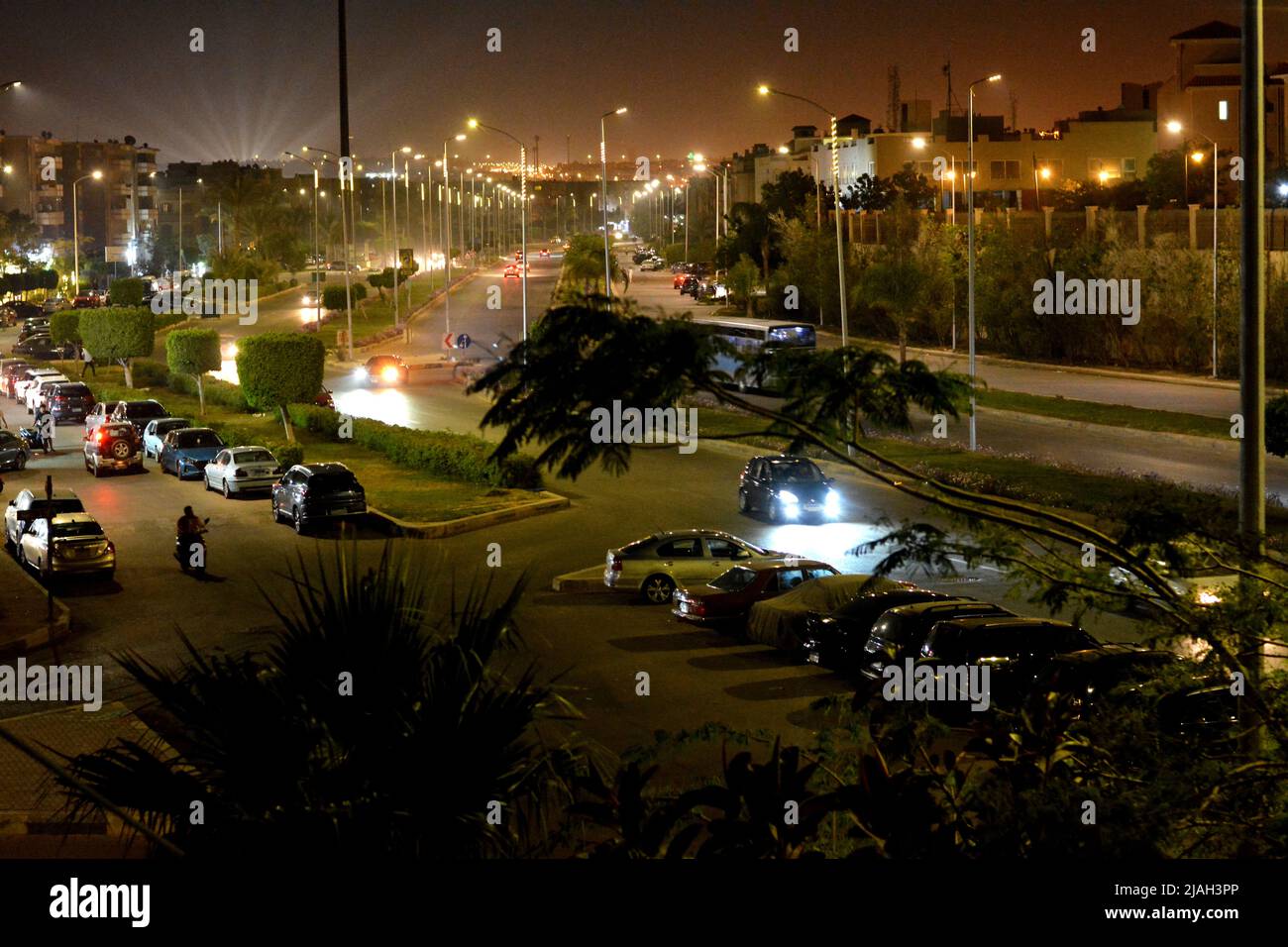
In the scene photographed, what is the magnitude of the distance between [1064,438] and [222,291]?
62567 millimetres

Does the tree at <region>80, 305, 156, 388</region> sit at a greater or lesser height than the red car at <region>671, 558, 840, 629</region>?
greater

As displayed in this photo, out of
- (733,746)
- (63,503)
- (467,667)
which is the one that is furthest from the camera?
(63,503)

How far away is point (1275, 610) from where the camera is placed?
7.70 metres

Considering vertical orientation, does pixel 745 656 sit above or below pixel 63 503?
below

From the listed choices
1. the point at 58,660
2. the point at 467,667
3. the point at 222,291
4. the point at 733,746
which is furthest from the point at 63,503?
the point at 222,291

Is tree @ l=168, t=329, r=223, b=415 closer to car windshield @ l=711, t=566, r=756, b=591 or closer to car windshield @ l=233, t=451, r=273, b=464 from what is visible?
car windshield @ l=233, t=451, r=273, b=464

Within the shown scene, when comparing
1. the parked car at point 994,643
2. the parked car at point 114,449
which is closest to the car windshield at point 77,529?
the parked car at point 114,449

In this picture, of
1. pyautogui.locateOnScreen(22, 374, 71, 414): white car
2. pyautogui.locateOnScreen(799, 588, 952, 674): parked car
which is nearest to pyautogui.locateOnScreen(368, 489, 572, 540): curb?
pyautogui.locateOnScreen(799, 588, 952, 674): parked car

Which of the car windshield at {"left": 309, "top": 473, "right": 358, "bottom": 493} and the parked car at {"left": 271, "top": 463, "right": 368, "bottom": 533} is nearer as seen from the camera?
the parked car at {"left": 271, "top": 463, "right": 368, "bottom": 533}

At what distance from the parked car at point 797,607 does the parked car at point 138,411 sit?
2636cm

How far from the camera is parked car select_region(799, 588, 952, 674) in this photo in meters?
18.2

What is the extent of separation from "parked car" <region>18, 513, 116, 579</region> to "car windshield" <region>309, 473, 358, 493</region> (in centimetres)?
466

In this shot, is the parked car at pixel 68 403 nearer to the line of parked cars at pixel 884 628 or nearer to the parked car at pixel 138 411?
the parked car at pixel 138 411
